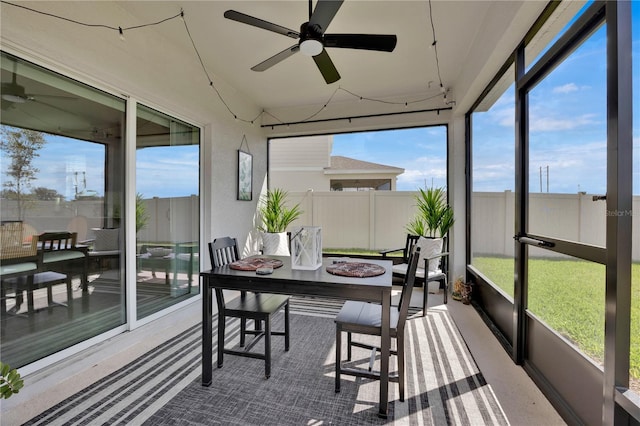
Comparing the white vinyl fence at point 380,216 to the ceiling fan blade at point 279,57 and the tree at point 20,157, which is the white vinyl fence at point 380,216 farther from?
the ceiling fan blade at point 279,57

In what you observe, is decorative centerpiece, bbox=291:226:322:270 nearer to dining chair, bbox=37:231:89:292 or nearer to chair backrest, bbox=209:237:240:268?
chair backrest, bbox=209:237:240:268

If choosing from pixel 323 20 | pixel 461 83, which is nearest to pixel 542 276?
pixel 323 20

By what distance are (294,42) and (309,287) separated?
2663 mm

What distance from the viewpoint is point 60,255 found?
220 centimetres

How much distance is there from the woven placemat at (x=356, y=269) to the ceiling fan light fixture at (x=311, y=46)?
5.24 ft

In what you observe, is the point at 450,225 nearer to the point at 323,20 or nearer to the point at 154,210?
the point at 323,20

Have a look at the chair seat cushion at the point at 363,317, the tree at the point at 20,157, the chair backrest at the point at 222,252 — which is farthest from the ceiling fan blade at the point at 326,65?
the tree at the point at 20,157

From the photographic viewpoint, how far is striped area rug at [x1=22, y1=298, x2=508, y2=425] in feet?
5.53

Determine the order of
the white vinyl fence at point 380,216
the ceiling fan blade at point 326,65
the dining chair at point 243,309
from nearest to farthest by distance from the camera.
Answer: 1. the white vinyl fence at point 380,216
2. the dining chair at point 243,309
3. the ceiling fan blade at point 326,65

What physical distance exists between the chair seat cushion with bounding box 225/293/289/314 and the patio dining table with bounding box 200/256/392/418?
255 mm

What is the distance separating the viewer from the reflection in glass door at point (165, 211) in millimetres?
2887

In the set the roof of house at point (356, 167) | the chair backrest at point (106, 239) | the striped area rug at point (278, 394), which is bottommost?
the striped area rug at point (278, 394)

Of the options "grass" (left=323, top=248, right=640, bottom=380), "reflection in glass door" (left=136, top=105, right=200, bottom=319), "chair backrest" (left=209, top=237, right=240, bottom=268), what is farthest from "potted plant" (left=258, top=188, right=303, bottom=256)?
"grass" (left=323, top=248, right=640, bottom=380)

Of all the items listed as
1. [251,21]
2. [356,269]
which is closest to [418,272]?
[356,269]
